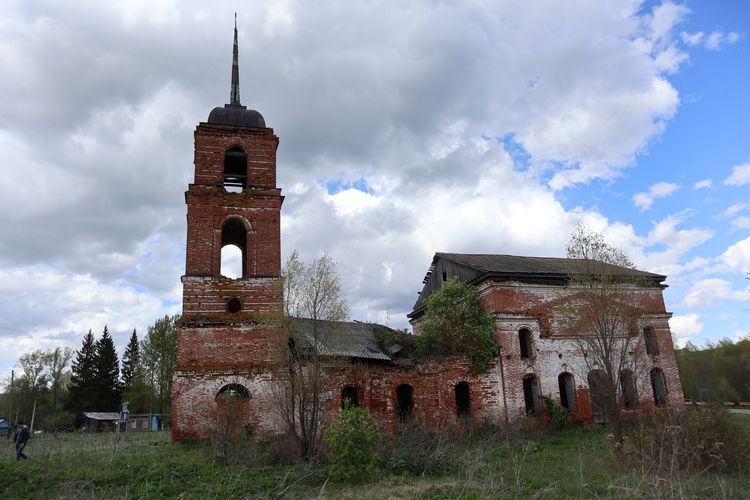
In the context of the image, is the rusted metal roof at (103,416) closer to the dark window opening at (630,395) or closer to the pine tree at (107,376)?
the pine tree at (107,376)

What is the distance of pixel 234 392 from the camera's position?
17.2 meters

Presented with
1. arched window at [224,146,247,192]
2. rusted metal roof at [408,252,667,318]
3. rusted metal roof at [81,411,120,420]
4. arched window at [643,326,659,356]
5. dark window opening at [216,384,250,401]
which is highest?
arched window at [224,146,247,192]

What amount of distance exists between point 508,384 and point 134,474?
1455 cm

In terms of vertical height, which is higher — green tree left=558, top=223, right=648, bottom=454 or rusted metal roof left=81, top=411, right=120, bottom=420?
green tree left=558, top=223, right=648, bottom=454

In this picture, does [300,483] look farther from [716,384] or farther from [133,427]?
[716,384]

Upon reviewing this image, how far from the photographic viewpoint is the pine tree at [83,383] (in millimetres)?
43938

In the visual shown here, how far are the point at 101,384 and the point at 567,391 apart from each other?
41.2 metres

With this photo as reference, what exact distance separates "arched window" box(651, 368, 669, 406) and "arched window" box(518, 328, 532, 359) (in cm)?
699

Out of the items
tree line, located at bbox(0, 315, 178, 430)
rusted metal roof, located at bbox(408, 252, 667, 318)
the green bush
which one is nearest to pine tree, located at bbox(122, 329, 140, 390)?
tree line, located at bbox(0, 315, 178, 430)

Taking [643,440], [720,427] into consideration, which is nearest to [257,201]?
[643,440]

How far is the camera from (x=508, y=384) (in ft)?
68.3

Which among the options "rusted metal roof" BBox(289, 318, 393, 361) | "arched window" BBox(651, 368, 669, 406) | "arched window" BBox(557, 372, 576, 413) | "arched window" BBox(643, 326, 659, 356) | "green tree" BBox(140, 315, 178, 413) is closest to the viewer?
"rusted metal roof" BBox(289, 318, 393, 361)

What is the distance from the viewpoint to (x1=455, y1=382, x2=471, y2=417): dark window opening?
20562 millimetres

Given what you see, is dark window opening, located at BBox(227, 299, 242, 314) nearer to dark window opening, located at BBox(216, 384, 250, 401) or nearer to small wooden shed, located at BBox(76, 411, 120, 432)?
dark window opening, located at BBox(216, 384, 250, 401)
